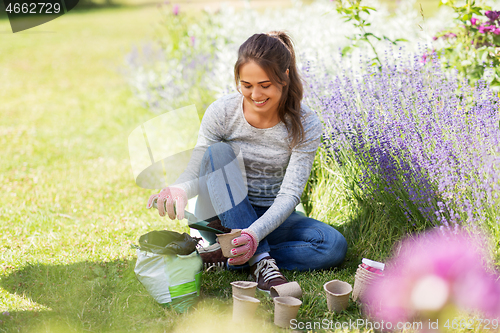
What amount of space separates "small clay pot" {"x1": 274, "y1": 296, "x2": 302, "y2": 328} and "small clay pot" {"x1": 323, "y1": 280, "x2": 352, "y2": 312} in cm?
17

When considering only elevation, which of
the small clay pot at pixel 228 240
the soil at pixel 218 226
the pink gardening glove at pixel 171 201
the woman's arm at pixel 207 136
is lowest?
the soil at pixel 218 226

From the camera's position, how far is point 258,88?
85.1 inches

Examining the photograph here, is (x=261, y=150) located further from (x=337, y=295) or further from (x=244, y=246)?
(x=337, y=295)

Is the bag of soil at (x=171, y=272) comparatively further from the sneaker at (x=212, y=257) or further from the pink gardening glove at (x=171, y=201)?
the sneaker at (x=212, y=257)

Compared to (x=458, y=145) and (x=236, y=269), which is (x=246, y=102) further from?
(x=458, y=145)

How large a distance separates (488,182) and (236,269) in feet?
4.35

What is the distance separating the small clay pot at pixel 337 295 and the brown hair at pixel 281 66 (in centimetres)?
76

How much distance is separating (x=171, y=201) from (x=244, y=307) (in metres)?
0.59

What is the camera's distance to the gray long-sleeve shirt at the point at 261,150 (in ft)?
7.60

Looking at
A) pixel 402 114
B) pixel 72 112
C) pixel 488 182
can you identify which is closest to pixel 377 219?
pixel 402 114

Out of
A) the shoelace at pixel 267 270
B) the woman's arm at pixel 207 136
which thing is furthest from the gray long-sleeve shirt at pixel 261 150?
the shoelace at pixel 267 270

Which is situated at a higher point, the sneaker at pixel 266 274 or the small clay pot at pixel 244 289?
the small clay pot at pixel 244 289

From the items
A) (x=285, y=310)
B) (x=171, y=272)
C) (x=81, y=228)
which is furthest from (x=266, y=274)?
(x=81, y=228)

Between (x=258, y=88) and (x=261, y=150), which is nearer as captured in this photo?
(x=258, y=88)
